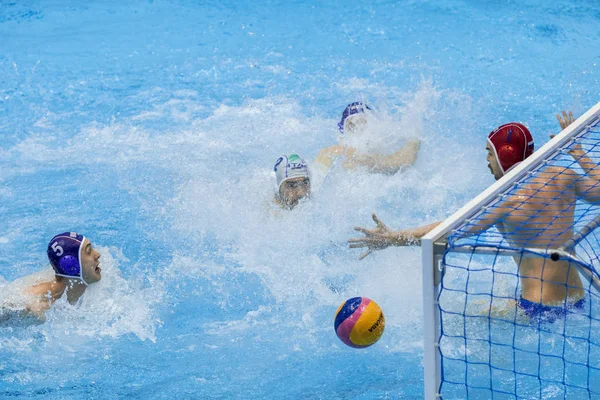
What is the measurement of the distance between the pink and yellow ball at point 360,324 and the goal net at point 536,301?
13.4 inches

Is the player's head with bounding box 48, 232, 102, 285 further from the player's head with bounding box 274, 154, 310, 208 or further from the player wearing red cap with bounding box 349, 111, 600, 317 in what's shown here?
the player wearing red cap with bounding box 349, 111, 600, 317

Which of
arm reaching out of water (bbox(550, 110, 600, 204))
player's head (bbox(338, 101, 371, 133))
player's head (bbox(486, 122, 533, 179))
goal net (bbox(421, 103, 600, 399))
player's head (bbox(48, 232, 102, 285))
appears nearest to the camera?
goal net (bbox(421, 103, 600, 399))

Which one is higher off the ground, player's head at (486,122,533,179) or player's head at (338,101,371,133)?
player's head at (338,101,371,133)

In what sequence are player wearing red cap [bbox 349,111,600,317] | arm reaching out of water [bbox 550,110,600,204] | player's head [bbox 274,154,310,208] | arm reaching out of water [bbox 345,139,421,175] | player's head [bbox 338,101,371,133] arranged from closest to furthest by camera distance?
player wearing red cap [bbox 349,111,600,317], arm reaching out of water [bbox 550,110,600,204], player's head [bbox 274,154,310,208], arm reaching out of water [bbox 345,139,421,175], player's head [bbox 338,101,371,133]

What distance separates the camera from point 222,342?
496 cm

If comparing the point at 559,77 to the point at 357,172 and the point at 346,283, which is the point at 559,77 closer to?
the point at 357,172

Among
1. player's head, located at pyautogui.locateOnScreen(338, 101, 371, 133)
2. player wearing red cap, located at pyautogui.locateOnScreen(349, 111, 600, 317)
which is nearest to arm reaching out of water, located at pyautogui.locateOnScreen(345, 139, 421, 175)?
player's head, located at pyautogui.locateOnScreen(338, 101, 371, 133)

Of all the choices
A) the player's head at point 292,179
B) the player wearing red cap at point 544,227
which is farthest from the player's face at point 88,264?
the player wearing red cap at point 544,227

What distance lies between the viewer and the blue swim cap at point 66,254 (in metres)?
4.76

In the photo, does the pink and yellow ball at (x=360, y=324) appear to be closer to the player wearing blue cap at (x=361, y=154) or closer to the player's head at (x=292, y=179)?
the player's head at (x=292, y=179)

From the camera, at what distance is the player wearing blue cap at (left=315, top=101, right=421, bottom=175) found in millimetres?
6406

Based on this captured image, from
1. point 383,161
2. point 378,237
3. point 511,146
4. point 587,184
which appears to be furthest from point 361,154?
point 587,184

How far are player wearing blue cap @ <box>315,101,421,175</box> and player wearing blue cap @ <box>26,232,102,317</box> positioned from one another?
238cm

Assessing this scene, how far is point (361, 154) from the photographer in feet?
21.2
